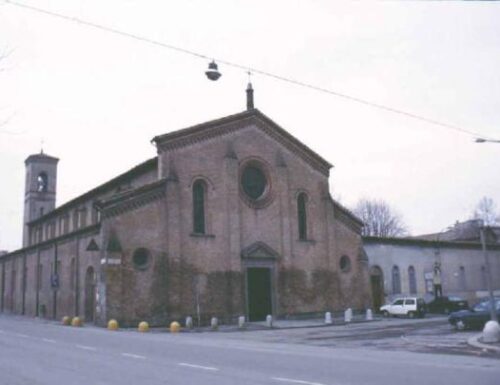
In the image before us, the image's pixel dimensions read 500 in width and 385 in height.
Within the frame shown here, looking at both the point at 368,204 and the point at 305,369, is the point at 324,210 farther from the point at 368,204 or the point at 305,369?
the point at 368,204

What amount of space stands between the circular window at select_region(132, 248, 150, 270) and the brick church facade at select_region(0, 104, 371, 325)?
0.28ft

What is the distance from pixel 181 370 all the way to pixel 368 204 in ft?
237

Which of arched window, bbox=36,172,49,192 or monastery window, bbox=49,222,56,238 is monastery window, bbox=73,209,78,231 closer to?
monastery window, bbox=49,222,56,238

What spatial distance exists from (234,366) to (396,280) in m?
31.8

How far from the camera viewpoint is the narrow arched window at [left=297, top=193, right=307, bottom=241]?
3559 centimetres

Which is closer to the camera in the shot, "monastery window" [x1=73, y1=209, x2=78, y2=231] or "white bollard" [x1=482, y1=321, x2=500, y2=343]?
"white bollard" [x1=482, y1=321, x2=500, y2=343]

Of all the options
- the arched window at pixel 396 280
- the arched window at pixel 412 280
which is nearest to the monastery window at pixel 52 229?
the arched window at pixel 396 280

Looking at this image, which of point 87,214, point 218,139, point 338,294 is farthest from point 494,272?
point 87,214

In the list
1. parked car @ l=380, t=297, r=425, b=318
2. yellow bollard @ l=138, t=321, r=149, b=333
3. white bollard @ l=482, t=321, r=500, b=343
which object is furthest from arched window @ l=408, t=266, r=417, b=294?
white bollard @ l=482, t=321, r=500, b=343

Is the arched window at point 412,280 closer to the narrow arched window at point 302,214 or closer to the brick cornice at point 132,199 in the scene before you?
the narrow arched window at point 302,214

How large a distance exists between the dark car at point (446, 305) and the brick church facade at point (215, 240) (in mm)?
6237

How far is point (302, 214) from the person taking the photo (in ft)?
118

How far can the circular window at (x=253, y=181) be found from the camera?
1326 inches

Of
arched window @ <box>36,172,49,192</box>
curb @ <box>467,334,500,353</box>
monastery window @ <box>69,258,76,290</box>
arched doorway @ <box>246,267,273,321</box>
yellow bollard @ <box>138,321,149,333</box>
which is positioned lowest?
curb @ <box>467,334,500,353</box>
